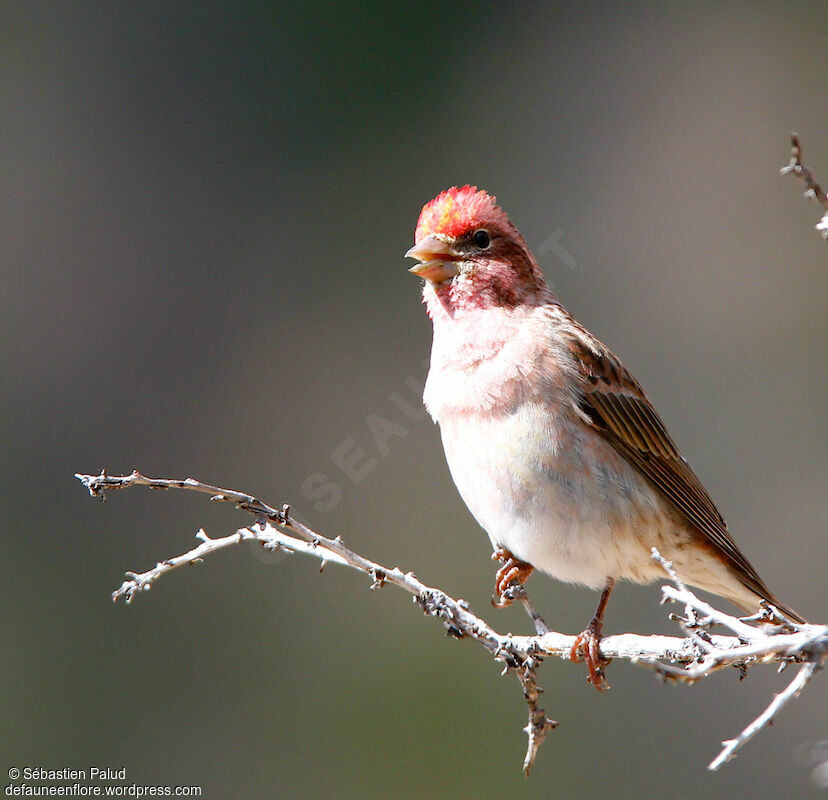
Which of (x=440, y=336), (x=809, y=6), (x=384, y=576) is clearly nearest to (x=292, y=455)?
(x=440, y=336)

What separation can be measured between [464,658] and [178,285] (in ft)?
13.0

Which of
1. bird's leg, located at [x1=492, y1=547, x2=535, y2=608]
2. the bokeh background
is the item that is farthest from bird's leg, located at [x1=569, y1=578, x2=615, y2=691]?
the bokeh background

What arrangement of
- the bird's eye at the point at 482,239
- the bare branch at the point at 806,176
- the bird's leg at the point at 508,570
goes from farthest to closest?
the bird's eye at the point at 482,239 → the bird's leg at the point at 508,570 → the bare branch at the point at 806,176

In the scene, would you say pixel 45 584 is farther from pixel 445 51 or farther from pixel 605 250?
pixel 445 51

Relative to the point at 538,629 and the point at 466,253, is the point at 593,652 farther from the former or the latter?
the point at 466,253

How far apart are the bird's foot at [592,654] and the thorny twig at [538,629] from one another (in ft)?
0.17

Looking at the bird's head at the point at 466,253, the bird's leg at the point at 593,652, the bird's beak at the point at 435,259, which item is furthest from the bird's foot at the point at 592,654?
the bird's beak at the point at 435,259

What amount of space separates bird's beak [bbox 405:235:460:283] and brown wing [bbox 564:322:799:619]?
1.92ft

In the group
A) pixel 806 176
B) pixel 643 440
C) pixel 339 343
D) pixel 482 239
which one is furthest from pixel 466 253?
pixel 339 343

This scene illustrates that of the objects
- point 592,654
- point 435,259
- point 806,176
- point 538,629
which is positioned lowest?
point 592,654

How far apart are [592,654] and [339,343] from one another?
5.86m

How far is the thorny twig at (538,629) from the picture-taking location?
3.21 meters

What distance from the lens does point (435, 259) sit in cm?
501

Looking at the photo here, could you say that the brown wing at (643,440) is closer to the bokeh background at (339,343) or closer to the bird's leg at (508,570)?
the bird's leg at (508,570)
